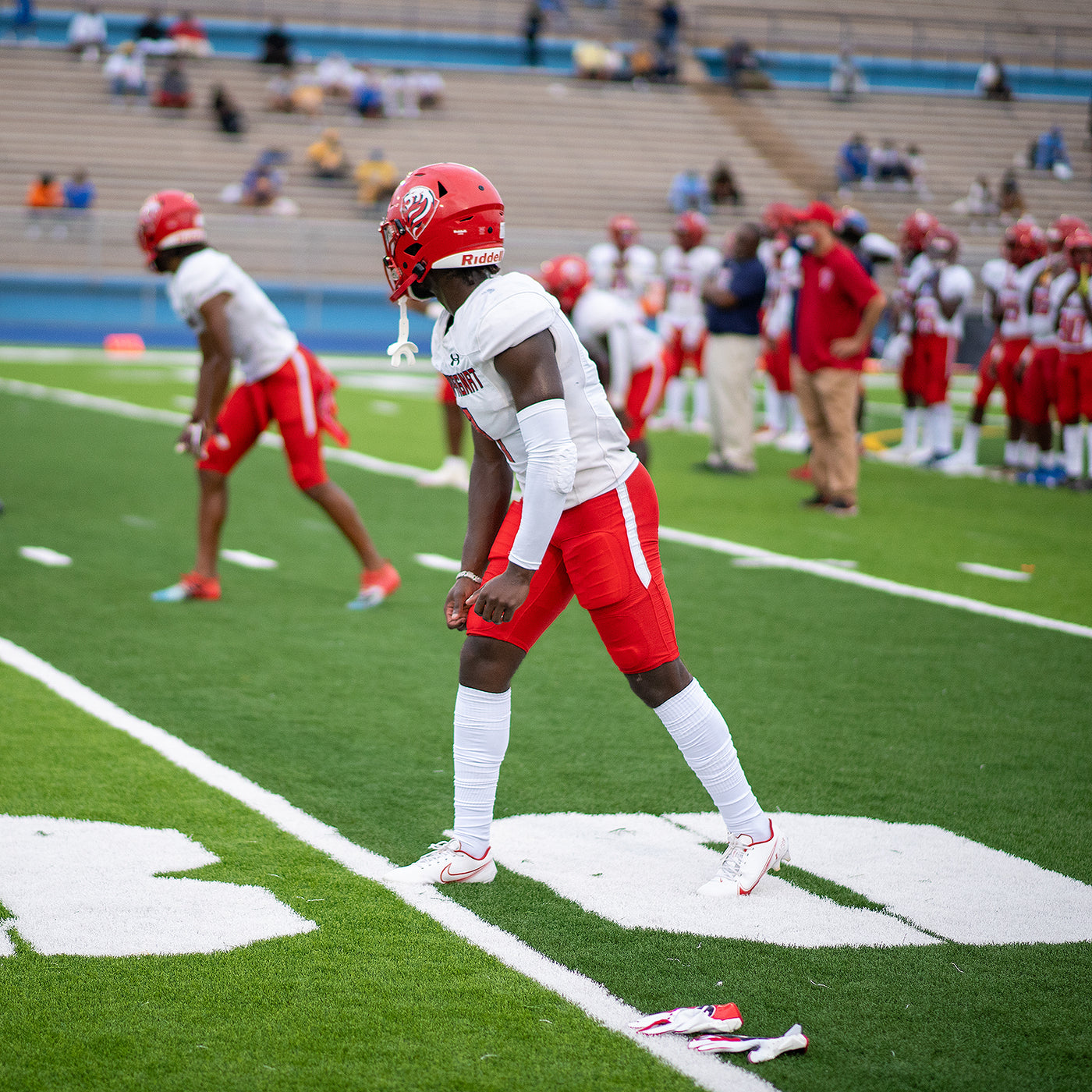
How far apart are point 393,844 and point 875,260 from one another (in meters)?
11.1

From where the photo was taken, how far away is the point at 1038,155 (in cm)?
3456

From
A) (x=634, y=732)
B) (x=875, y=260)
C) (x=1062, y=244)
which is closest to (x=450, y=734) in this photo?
(x=634, y=732)

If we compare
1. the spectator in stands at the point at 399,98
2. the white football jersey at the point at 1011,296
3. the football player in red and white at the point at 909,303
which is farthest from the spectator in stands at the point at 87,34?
the white football jersey at the point at 1011,296

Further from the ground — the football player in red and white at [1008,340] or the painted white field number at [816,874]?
the football player in red and white at [1008,340]

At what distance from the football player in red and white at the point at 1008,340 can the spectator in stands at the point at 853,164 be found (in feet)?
66.3

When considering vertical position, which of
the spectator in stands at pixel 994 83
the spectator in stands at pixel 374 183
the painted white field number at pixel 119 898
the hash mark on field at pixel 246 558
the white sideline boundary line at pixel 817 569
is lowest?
the hash mark on field at pixel 246 558

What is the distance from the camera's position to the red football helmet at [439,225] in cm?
357

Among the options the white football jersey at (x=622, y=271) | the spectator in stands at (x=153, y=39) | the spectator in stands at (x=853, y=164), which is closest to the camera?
the white football jersey at (x=622, y=271)

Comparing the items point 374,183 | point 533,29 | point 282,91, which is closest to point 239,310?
point 374,183

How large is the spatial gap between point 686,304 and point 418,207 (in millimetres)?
12302

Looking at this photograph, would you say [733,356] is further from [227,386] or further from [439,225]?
[439,225]

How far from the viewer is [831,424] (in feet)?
34.1

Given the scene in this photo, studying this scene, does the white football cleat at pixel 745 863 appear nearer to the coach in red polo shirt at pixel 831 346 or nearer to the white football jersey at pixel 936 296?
the coach in red polo shirt at pixel 831 346

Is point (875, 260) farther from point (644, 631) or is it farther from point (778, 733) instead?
point (644, 631)
